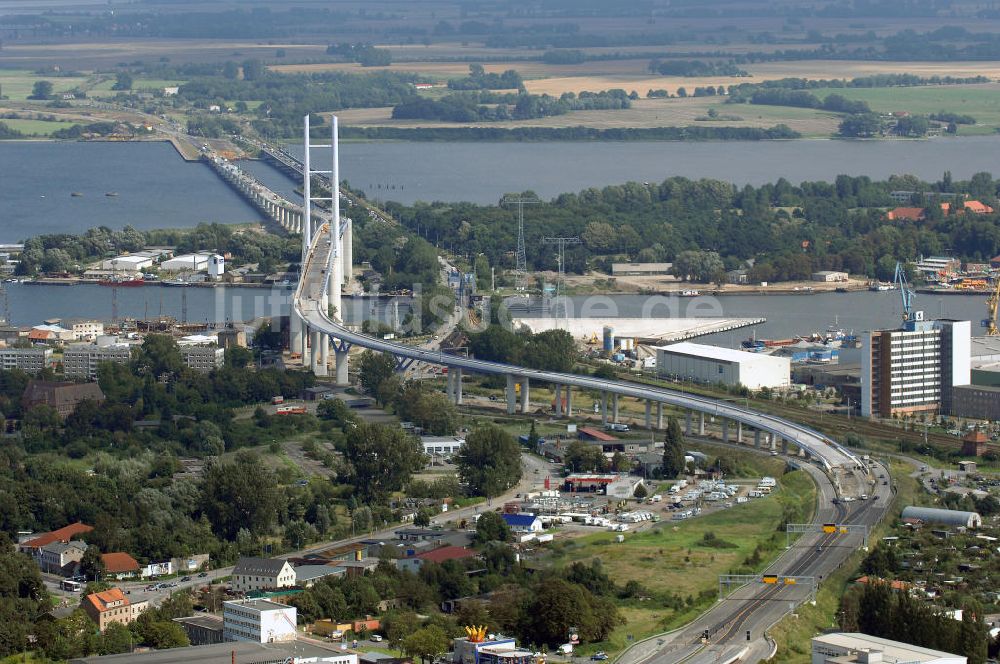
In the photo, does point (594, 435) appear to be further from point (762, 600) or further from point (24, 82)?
point (24, 82)

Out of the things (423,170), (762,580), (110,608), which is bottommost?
(110,608)

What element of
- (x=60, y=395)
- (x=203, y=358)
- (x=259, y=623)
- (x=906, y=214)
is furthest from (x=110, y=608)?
(x=906, y=214)

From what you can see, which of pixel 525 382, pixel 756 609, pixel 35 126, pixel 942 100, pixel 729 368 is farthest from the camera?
pixel 942 100

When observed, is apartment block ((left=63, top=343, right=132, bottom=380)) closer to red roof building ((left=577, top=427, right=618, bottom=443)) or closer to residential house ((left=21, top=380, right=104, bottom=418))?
residential house ((left=21, top=380, right=104, bottom=418))

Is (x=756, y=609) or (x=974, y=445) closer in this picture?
(x=756, y=609)

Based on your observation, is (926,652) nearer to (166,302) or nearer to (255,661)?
(255,661)

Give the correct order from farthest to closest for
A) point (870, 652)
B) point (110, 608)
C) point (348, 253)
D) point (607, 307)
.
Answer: point (348, 253) → point (607, 307) → point (110, 608) → point (870, 652)
